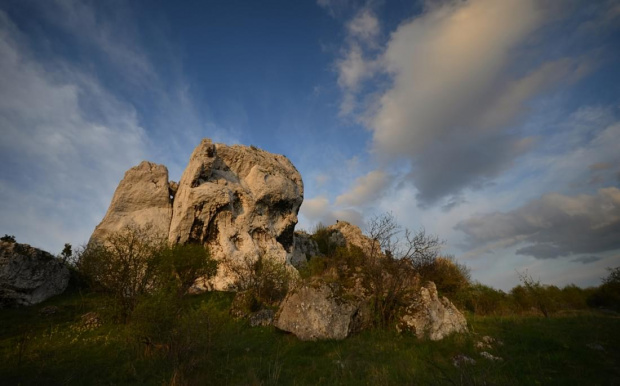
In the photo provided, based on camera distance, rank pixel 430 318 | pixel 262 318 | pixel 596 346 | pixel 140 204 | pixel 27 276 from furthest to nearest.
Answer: pixel 140 204
pixel 27 276
pixel 262 318
pixel 430 318
pixel 596 346

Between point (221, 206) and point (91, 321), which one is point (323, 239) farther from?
point (91, 321)

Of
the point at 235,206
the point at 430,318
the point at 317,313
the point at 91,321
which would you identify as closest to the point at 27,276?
the point at 91,321

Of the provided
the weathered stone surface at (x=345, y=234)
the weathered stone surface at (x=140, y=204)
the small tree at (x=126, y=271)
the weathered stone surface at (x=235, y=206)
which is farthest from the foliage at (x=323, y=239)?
the small tree at (x=126, y=271)

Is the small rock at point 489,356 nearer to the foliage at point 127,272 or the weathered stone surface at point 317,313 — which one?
the weathered stone surface at point 317,313

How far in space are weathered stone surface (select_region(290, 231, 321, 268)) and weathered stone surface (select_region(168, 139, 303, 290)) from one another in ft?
11.2

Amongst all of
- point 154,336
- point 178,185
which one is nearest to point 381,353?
point 154,336

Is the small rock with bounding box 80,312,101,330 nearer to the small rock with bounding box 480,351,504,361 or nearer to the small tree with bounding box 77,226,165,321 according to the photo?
the small tree with bounding box 77,226,165,321

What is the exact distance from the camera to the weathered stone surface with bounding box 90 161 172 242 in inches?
1702

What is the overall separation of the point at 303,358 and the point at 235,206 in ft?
120

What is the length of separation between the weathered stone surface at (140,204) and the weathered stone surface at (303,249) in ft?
74.3

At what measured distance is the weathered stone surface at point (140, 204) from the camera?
43.2 m

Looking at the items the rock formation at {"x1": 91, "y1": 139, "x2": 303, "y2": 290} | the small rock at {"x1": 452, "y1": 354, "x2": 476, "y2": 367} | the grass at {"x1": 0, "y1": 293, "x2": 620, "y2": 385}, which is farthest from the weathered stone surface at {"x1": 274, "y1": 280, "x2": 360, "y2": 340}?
the rock formation at {"x1": 91, "y1": 139, "x2": 303, "y2": 290}

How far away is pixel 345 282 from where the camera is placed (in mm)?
18781

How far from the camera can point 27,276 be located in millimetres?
29859
